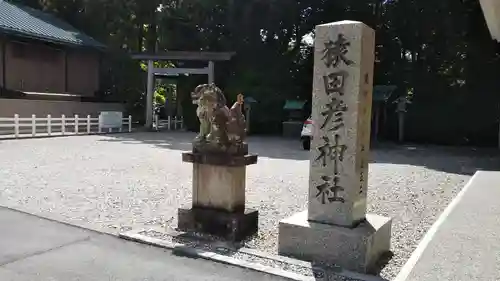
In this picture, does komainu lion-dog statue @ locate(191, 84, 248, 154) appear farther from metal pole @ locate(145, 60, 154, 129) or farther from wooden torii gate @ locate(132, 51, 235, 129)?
metal pole @ locate(145, 60, 154, 129)

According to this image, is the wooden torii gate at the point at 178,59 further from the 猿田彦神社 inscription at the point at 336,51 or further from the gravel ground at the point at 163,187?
the 猿田彦神社 inscription at the point at 336,51

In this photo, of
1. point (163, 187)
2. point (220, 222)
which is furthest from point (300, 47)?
point (220, 222)

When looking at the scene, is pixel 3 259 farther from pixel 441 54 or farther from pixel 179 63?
pixel 179 63

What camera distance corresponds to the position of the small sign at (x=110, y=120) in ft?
70.1

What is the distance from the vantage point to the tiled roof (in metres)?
20.8

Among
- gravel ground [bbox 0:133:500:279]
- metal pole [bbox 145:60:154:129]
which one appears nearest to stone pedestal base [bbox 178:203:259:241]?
gravel ground [bbox 0:133:500:279]

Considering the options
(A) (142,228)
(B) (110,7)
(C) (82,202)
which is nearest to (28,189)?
(C) (82,202)

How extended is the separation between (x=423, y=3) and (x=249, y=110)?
31.1 feet

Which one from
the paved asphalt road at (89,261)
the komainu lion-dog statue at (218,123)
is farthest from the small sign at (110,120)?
the komainu lion-dog statue at (218,123)

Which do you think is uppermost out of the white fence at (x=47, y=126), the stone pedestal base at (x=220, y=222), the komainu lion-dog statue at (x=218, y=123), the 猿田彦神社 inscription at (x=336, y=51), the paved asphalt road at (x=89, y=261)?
the 猿田彦神社 inscription at (x=336, y=51)

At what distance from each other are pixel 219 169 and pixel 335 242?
1536mm

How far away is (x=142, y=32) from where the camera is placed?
28.5 meters

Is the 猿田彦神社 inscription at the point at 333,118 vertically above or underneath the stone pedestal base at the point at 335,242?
above

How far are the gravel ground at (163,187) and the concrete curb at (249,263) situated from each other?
1.19ft
